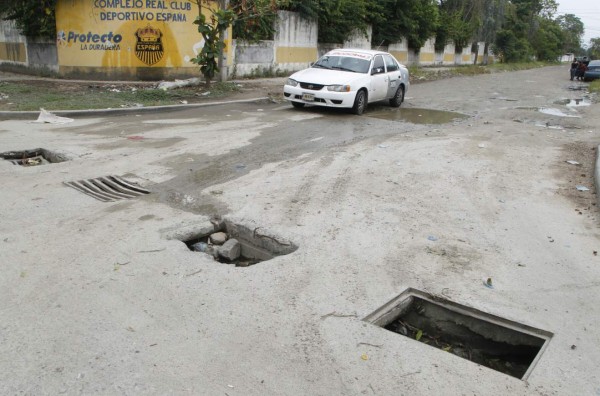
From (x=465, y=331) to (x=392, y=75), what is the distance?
40.9 feet

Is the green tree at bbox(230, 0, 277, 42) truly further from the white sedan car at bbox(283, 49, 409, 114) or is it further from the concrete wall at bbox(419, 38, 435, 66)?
the concrete wall at bbox(419, 38, 435, 66)

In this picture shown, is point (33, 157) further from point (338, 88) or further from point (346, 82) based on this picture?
point (346, 82)

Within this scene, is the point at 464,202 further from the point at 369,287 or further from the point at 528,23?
the point at 528,23

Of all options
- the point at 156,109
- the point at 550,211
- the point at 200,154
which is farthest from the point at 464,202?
the point at 156,109

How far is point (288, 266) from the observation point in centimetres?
448

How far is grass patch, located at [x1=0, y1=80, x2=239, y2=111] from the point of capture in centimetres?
1284

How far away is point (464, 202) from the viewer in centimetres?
648

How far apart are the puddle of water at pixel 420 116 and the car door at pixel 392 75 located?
62cm

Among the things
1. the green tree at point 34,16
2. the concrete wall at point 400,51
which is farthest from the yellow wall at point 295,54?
the concrete wall at point 400,51

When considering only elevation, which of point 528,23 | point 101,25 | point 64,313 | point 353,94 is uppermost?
point 528,23

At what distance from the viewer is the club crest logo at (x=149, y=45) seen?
1884 cm

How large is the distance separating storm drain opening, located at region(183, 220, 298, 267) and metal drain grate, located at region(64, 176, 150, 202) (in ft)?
5.37

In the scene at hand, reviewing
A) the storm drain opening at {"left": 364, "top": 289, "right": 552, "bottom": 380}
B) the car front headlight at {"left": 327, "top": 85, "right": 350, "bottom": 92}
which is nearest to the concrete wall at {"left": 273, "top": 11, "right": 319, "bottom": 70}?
the car front headlight at {"left": 327, "top": 85, "right": 350, "bottom": 92}

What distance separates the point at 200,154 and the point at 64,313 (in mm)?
5091
